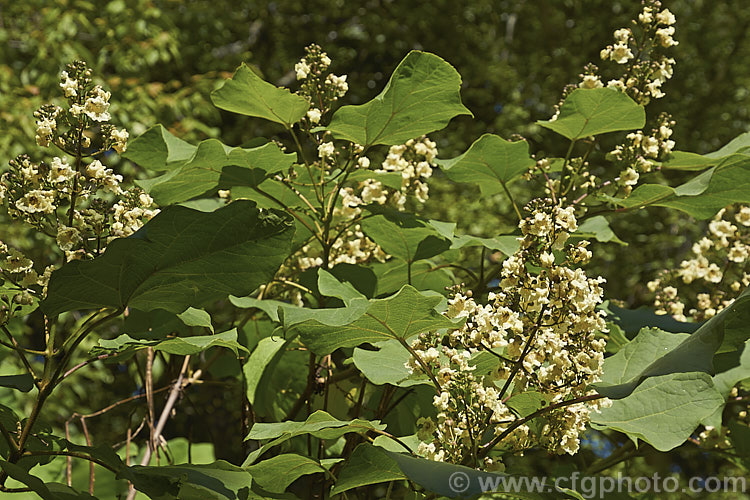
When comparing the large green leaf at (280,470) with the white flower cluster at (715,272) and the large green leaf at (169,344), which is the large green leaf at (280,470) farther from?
the white flower cluster at (715,272)

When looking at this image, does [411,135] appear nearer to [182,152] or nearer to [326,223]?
[326,223]

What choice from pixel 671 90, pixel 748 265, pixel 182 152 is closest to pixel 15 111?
pixel 182 152

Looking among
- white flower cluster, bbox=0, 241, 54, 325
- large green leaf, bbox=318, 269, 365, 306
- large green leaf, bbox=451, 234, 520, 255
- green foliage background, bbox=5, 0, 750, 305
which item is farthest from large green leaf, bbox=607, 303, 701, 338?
green foliage background, bbox=5, 0, 750, 305

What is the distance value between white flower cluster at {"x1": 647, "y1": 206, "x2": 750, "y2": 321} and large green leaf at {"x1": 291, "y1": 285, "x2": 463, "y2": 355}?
628 mm

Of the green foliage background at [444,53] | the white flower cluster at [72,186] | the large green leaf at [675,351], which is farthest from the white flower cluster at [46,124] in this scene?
the green foliage background at [444,53]

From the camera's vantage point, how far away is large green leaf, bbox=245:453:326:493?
810mm

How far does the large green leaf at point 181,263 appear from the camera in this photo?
751mm

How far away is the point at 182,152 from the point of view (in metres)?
1.12

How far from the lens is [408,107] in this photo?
98 cm

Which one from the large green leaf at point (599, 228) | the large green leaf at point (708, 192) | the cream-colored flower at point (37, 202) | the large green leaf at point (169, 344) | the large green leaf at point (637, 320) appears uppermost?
the cream-colored flower at point (37, 202)

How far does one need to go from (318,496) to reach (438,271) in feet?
1.35

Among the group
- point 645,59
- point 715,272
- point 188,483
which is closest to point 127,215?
point 188,483

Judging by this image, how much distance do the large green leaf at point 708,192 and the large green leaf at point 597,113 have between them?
10 cm

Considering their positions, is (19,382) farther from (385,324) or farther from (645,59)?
(645,59)
